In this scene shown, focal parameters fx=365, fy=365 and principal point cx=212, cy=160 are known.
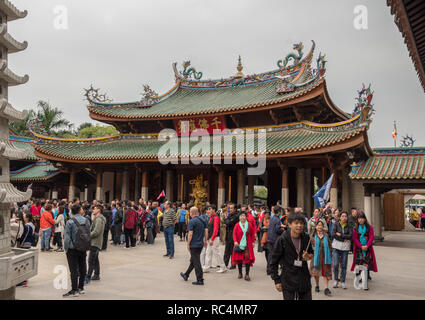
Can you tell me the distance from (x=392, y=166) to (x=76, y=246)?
1368 centimetres

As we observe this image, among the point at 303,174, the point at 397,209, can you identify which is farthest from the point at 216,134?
the point at 397,209

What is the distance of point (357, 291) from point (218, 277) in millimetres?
3064

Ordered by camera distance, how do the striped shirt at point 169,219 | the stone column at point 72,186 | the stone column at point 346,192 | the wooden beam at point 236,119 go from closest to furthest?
the striped shirt at point 169,219 < the stone column at point 346,192 < the wooden beam at point 236,119 < the stone column at point 72,186

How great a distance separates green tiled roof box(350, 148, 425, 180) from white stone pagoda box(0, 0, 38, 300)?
1318 cm

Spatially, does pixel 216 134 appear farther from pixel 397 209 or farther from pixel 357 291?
pixel 357 291

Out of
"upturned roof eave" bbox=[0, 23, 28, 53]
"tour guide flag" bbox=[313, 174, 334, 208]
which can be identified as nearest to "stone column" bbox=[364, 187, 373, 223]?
"tour guide flag" bbox=[313, 174, 334, 208]

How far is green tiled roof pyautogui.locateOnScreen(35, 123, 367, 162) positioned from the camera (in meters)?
16.3

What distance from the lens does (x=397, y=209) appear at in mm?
22266

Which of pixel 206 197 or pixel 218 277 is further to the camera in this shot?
pixel 206 197

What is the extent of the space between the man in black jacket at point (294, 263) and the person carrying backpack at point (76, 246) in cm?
366

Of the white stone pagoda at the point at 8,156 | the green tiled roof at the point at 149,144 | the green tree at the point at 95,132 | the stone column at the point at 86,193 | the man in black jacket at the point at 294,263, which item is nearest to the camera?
the man in black jacket at the point at 294,263

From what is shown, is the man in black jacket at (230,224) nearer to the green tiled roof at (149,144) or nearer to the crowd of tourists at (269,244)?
the crowd of tourists at (269,244)

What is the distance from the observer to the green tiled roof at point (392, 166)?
14.8 m

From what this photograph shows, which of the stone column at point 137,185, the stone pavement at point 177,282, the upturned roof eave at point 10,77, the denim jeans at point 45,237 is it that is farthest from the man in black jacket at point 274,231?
the stone column at point 137,185
